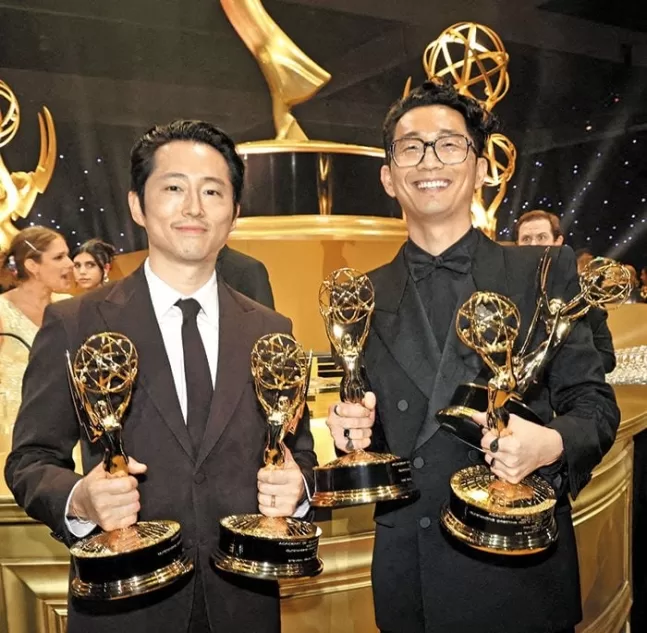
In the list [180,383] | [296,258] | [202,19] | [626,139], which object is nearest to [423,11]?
[202,19]

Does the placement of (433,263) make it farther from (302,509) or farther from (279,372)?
(302,509)

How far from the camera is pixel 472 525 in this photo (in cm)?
110

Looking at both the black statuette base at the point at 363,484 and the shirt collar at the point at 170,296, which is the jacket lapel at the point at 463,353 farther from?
the shirt collar at the point at 170,296

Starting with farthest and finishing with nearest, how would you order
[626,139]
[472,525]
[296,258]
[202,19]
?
[626,139]
[202,19]
[296,258]
[472,525]

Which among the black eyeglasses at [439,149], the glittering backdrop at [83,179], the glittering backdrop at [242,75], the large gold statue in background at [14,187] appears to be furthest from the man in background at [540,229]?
the glittering backdrop at [83,179]

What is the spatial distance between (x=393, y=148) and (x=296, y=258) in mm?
1651

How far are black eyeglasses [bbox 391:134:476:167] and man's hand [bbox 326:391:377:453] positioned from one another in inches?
17.3

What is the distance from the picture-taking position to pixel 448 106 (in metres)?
1.33

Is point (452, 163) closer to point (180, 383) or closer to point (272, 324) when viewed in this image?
point (272, 324)

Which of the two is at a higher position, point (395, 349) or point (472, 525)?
point (395, 349)

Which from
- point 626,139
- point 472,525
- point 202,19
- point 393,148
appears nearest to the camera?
point 472,525

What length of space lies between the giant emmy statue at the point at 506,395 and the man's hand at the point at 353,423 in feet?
0.49

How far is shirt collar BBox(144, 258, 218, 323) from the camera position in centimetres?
124

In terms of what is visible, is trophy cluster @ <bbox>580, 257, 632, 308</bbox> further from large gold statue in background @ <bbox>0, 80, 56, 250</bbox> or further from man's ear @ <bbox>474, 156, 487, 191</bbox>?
large gold statue in background @ <bbox>0, 80, 56, 250</bbox>
